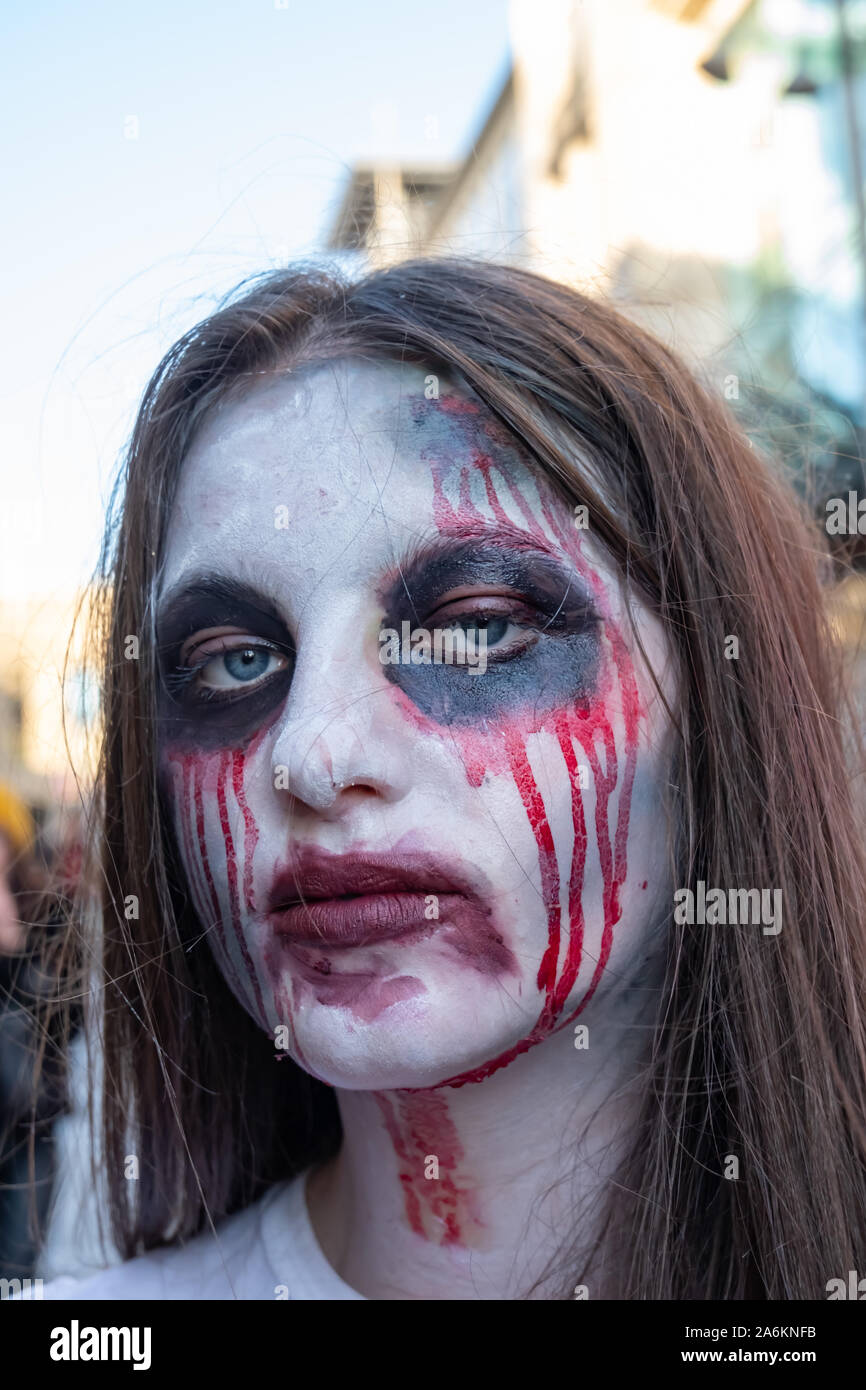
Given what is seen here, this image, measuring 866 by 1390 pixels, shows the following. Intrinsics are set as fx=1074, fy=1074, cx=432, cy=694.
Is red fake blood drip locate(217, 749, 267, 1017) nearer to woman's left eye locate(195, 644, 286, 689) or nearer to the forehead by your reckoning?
woman's left eye locate(195, 644, 286, 689)

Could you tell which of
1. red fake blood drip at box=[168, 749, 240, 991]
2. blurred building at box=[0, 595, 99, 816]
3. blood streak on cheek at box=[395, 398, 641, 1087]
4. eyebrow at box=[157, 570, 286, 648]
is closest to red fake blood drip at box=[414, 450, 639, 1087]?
blood streak on cheek at box=[395, 398, 641, 1087]

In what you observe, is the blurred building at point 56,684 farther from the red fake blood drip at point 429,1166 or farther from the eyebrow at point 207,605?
the red fake blood drip at point 429,1166

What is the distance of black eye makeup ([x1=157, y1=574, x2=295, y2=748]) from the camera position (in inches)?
58.7

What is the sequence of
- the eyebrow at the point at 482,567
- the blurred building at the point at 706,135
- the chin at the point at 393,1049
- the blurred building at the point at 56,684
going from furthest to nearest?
the blurred building at the point at 706,135 < the blurred building at the point at 56,684 < the eyebrow at the point at 482,567 < the chin at the point at 393,1049

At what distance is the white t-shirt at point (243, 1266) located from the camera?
1614 mm

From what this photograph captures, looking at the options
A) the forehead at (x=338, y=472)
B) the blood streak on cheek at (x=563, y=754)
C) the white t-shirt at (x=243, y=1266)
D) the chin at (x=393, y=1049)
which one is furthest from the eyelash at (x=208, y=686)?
the white t-shirt at (x=243, y=1266)

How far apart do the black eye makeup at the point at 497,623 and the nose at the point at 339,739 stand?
0.16ft

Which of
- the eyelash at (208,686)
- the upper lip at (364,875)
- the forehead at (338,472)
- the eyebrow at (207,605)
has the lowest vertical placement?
the upper lip at (364,875)

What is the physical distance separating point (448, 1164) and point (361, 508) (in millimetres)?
920

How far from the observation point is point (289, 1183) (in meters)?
1.83

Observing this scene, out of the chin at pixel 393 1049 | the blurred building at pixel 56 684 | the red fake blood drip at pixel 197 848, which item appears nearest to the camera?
the chin at pixel 393 1049

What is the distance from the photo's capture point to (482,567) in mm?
1433

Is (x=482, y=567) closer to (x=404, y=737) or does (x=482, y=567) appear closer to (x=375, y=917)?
(x=404, y=737)
